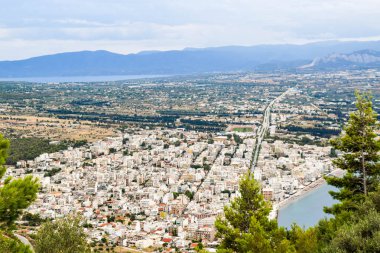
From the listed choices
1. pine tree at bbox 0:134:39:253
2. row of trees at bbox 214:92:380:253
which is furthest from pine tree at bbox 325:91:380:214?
pine tree at bbox 0:134:39:253

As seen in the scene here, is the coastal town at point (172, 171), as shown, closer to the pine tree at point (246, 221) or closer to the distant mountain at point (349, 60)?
the pine tree at point (246, 221)

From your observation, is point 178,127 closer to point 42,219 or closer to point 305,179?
point 305,179

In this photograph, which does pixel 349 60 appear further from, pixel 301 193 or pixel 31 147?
pixel 301 193

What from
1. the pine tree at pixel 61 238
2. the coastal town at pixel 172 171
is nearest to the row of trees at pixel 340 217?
the coastal town at pixel 172 171

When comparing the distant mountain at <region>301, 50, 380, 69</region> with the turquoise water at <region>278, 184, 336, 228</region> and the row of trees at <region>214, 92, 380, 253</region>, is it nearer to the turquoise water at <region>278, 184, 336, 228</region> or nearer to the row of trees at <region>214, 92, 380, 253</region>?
the turquoise water at <region>278, 184, 336, 228</region>

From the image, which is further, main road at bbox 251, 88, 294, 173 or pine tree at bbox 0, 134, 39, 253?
main road at bbox 251, 88, 294, 173

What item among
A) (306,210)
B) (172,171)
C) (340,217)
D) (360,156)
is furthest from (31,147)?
(340,217)

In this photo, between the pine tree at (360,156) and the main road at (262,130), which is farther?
the main road at (262,130)
